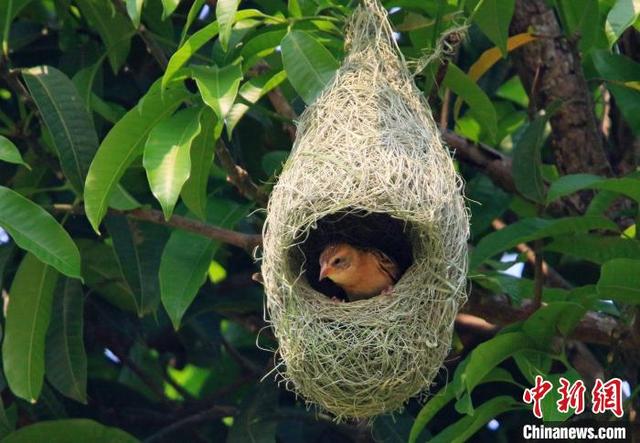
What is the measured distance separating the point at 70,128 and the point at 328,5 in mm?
826

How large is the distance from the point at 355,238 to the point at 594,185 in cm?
103

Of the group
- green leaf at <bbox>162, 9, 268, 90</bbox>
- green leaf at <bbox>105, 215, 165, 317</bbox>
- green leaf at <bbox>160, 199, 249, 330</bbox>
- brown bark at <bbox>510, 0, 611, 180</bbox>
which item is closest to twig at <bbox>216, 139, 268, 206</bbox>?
green leaf at <bbox>160, 199, 249, 330</bbox>

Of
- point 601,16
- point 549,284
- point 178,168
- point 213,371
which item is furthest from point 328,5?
point 213,371

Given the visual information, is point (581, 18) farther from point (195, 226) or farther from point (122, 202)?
point (122, 202)

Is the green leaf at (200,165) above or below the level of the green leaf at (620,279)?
above

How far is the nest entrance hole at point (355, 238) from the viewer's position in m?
4.39

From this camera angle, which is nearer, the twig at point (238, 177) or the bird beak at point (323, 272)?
the twig at point (238, 177)

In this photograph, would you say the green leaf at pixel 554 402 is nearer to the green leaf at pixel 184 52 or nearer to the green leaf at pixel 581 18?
the green leaf at pixel 581 18

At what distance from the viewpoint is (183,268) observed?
4.03 meters

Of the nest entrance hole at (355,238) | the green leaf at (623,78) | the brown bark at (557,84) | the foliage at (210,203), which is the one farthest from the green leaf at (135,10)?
the brown bark at (557,84)

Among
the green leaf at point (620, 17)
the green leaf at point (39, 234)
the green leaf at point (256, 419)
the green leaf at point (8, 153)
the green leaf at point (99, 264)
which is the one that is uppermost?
the green leaf at point (620, 17)

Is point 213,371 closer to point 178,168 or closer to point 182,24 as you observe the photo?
point 182,24

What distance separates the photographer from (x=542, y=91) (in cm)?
491

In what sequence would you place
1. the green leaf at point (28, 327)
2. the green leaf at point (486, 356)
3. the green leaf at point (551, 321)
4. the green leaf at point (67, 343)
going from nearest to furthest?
the green leaf at point (486, 356) → the green leaf at point (551, 321) → the green leaf at point (28, 327) → the green leaf at point (67, 343)
